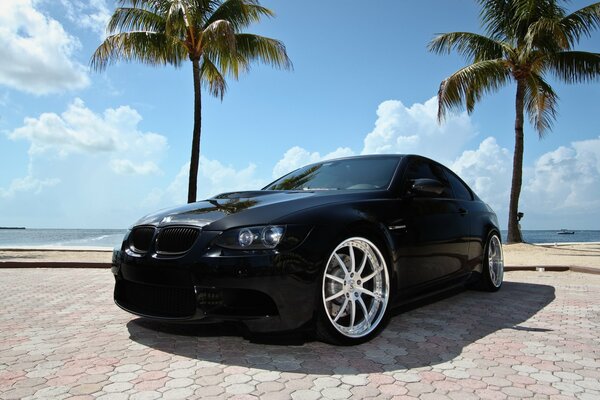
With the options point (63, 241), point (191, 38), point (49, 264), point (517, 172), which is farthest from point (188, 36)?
point (63, 241)

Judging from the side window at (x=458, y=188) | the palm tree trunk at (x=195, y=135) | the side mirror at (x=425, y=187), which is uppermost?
the palm tree trunk at (x=195, y=135)

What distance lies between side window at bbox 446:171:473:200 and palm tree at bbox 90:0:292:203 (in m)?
10.3

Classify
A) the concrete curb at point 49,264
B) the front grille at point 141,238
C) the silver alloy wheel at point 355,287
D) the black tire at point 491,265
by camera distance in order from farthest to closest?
the concrete curb at point 49,264
the black tire at point 491,265
the front grille at point 141,238
the silver alloy wheel at point 355,287

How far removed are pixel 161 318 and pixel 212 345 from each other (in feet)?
1.41

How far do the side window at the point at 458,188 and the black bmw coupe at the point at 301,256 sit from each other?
80 centimetres

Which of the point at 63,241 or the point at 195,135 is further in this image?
the point at 63,241

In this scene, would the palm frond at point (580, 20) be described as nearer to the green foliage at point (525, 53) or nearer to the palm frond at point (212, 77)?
the green foliage at point (525, 53)

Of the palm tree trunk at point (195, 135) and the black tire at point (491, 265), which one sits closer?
the black tire at point (491, 265)

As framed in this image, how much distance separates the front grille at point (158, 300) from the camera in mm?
2939

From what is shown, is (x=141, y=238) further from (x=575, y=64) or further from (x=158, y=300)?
(x=575, y=64)

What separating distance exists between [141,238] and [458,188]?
3510 millimetres

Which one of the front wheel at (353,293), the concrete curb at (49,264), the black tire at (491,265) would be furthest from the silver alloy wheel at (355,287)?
the concrete curb at (49,264)

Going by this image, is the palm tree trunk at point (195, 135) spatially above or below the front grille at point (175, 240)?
above

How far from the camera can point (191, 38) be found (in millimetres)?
15016
